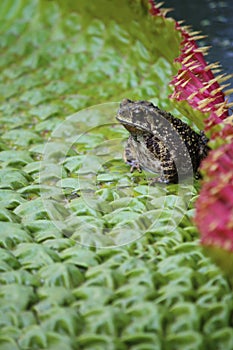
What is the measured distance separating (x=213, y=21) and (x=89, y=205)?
28.2 inches

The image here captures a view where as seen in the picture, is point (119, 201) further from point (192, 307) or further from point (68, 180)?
point (192, 307)

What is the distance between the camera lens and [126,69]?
1.27 m

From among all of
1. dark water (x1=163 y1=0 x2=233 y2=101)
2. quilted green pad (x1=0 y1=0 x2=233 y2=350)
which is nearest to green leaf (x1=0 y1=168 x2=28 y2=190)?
quilted green pad (x1=0 y1=0 x2=233 y2=350)

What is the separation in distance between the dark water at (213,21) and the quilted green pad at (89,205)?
5.6 inches

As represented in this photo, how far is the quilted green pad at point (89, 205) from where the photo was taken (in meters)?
0.67

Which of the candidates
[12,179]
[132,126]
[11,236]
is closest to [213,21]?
[132,126]

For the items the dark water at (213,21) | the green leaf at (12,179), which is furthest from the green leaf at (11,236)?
the dark water at (213,21)

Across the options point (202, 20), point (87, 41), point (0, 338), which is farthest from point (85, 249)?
point (202, 20)

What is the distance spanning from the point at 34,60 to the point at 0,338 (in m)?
0.82

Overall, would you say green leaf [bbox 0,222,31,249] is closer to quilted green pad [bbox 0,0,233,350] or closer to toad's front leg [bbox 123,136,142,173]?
quilted green pad [bbox 0,0,233,350]

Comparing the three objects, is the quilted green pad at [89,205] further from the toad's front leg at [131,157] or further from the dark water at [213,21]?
the dark water at [213,21]

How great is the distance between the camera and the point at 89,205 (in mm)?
899

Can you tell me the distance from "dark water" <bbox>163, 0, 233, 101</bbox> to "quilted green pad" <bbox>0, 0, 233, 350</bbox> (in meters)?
0.14

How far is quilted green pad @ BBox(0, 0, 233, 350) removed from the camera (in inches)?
26.5
